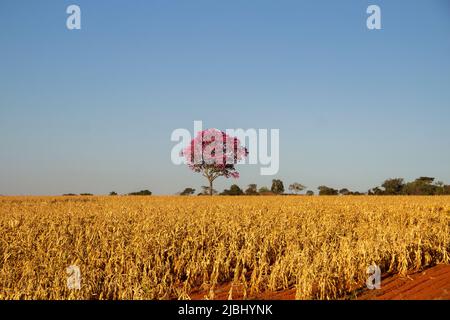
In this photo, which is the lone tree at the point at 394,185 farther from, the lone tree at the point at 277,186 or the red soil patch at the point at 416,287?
the red soil patch at the point at 416,287

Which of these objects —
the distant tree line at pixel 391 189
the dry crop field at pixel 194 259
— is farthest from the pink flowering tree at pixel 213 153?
the dry crop field at pixel 194 259

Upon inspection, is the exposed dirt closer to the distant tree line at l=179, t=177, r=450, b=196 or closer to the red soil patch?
the red soil patch

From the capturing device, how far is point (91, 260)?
8.19 m

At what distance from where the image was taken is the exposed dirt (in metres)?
6.23

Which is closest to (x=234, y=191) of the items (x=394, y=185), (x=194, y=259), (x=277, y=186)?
(x=277, y=186)

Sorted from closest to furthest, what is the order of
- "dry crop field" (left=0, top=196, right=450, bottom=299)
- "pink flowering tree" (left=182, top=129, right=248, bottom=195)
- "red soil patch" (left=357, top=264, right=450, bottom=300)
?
"red soil patch" (left=357, top=264, right=450, bottom=300), "dry crop field" (left=0, top=196, right=450, bottom=299), "pink flowering tree" (left=182, top=129, right=248, bottom=195)

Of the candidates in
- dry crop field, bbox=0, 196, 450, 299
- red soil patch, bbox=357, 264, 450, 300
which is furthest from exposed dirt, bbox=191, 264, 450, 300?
dry crop field, bbox=0, 196, 450, 299

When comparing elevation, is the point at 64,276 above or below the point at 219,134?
below

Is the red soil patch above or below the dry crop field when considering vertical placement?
below
